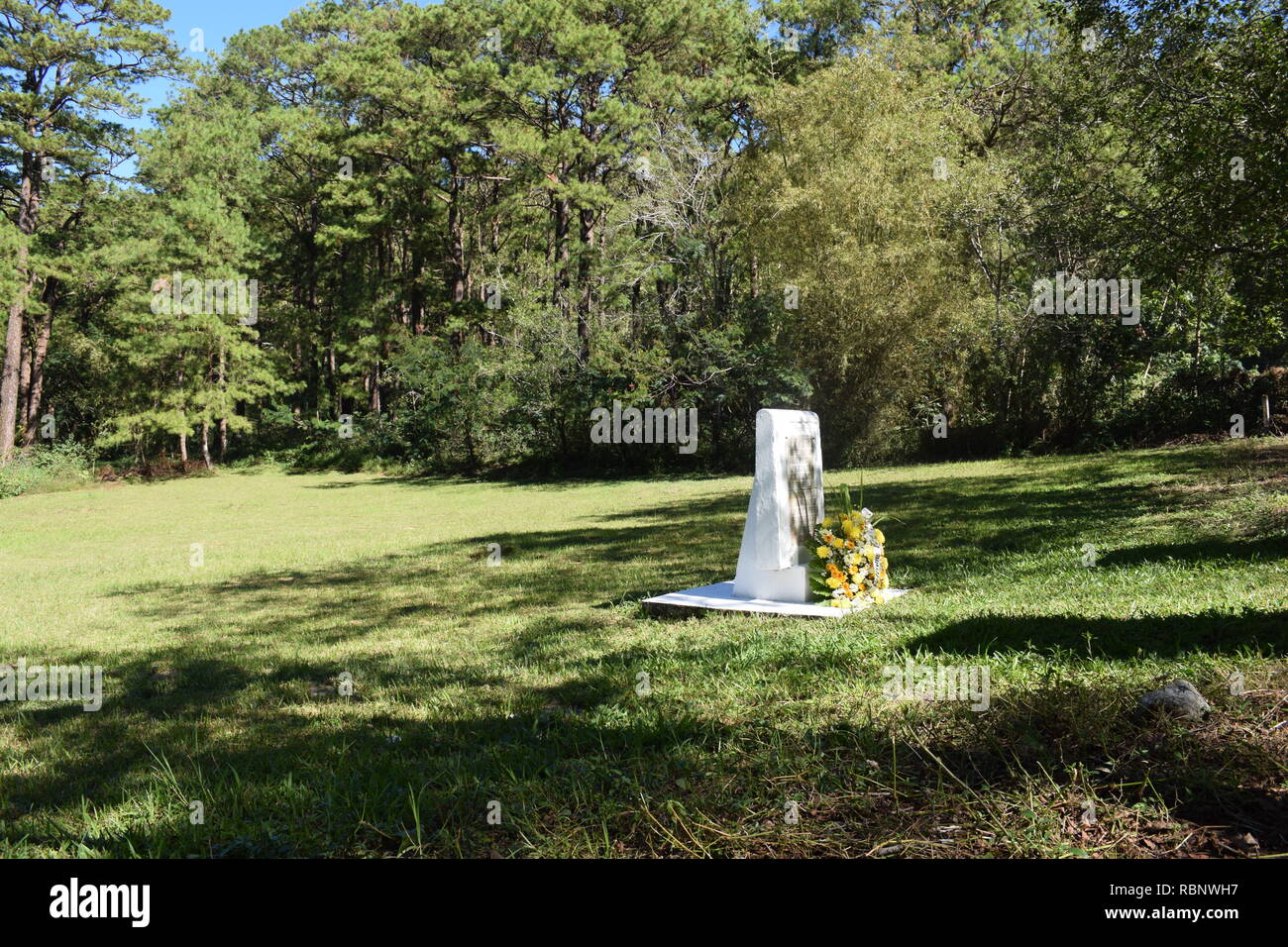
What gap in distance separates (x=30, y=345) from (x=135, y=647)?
3921 cm

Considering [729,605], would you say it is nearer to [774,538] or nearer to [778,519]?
[774,538]

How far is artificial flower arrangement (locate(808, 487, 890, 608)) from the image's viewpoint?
7668mm

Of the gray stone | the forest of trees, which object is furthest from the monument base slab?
the forest of trees

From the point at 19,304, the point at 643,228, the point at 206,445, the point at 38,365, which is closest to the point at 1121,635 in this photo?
the point at 643,228

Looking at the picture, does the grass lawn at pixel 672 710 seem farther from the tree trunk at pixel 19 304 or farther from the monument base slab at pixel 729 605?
the tree trunk at pixel 19 304

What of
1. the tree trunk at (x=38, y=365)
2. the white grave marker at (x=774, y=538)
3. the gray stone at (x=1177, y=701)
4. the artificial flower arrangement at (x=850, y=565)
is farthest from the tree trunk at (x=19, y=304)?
the gray stone at (x=1177, y=701)

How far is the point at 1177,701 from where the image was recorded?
374 centimetres

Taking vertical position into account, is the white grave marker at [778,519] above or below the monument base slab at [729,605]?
above

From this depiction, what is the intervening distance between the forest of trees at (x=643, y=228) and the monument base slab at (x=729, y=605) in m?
7.88

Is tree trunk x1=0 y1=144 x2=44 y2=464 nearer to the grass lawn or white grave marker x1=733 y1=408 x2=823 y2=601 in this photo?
the grass lawn

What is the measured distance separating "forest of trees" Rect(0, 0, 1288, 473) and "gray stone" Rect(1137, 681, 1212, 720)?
9.36m

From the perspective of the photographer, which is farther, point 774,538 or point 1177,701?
point 774,538

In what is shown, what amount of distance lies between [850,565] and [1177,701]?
4.03 meters

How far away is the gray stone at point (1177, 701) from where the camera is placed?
3693mm
